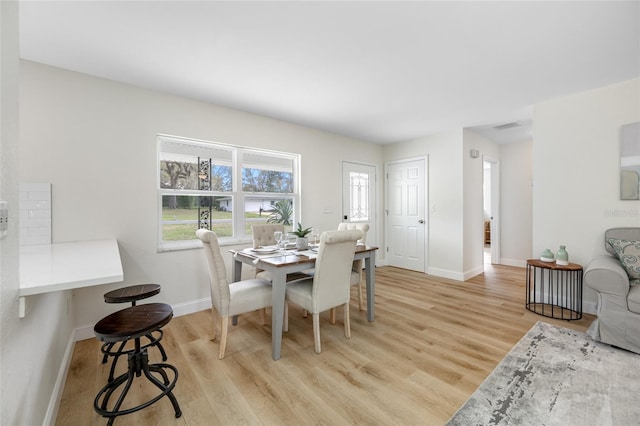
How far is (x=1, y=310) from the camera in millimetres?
801

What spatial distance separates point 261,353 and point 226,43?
2504mm

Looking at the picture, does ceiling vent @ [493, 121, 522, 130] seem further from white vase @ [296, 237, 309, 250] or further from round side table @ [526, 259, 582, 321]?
white vase @ [296, 237, 309, 250]

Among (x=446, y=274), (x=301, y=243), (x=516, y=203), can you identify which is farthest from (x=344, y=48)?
(x=516, y=203)

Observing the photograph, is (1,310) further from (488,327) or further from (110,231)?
(488,327)

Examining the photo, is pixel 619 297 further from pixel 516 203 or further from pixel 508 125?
pixel 516 203

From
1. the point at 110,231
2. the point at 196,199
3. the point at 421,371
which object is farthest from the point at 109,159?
the point at 421,371

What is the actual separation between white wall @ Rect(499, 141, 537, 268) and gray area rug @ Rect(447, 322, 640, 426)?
127 inches

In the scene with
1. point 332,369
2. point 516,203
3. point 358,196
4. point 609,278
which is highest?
point 358,196

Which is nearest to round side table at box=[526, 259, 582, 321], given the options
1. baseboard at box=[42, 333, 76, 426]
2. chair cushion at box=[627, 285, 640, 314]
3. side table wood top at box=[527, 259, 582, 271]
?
side table wood top at box=[527, 259, 582, 271]

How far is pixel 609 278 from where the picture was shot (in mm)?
2209

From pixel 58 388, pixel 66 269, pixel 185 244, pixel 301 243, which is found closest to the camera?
pixel 66 269

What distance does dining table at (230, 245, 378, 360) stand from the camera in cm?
212

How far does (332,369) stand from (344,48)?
250 centimetres

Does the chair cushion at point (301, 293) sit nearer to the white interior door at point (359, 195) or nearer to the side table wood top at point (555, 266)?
the white interior door at point (359, 195)
